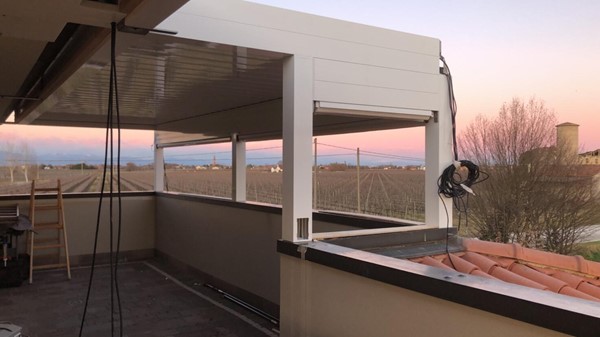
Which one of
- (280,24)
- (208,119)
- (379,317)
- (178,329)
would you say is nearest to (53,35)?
(280,24)

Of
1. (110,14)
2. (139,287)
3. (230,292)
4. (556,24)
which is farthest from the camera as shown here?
(556,24)

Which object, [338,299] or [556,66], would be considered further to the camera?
[556,66]

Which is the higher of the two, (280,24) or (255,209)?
(280,24)

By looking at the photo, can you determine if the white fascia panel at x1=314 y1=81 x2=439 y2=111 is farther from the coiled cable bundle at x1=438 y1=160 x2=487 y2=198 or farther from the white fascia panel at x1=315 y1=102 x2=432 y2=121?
the coiled cable bundle at x1=438 y1=160 x2=487 y2=198

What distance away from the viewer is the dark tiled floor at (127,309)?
4504 millimetres

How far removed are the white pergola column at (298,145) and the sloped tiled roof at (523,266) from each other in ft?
2.86

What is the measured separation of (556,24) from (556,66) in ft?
3.40

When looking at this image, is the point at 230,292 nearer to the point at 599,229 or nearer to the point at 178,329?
the point at 178,329

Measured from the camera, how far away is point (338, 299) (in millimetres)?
2688

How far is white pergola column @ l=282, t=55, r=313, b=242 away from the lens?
3064 millimetres

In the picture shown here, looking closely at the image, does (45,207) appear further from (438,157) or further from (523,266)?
(523,266)

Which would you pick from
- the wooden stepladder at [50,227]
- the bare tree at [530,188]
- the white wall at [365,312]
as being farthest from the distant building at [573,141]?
the wooden stepladder at [50,227]

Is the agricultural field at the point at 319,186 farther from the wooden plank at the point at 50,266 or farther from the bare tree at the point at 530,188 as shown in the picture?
the bare tree at the point at 530,188

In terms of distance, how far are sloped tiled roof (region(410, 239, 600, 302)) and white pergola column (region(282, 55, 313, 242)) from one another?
2.86ft
